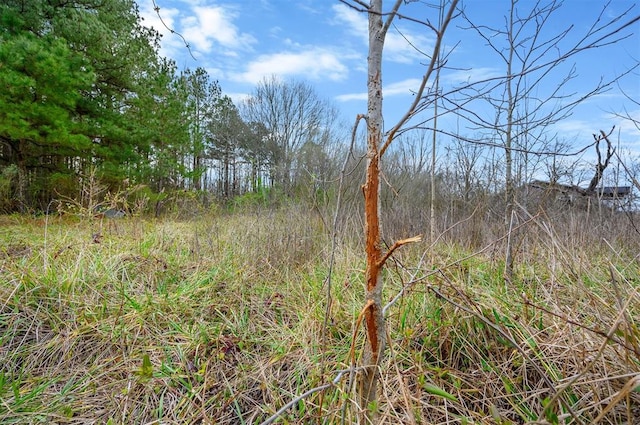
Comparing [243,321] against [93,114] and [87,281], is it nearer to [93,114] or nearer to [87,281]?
[87,281]

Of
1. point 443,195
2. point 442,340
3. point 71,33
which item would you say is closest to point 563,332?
point 442,340

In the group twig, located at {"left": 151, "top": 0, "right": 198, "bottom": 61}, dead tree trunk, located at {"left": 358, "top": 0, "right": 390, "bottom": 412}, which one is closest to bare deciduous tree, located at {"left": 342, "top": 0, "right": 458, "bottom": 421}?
dead tree trunk, located at {"left": 358, "top": 0, "right": 390, "bottom": 412}

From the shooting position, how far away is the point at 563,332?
1.32 m

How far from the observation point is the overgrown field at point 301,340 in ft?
3.92

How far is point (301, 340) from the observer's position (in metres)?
1.78

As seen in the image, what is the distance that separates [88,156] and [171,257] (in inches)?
290

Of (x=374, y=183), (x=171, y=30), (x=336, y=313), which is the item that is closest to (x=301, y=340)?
(x=336, y=313)

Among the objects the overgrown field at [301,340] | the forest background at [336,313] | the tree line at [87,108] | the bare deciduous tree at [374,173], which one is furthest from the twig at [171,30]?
the tree line at [87,108]

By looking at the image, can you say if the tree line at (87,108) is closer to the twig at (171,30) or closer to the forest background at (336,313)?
the forest background at (336,313)

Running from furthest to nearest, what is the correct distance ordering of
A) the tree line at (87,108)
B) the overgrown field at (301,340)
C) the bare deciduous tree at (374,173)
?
the tree line at (87,108), the overgrown field at (301,340), the bare deciduous tree at (374,173)

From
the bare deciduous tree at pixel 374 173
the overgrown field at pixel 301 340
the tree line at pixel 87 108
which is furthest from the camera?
the tree line at pixel 87 108

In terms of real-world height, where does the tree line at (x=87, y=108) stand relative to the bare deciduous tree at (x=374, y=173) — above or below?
above

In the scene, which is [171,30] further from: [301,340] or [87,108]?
[87,108]

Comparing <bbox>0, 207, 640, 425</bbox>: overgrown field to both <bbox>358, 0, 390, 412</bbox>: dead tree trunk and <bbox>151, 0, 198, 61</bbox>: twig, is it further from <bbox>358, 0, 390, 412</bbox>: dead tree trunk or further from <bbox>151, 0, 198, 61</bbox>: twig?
<bbox>151, 0, 198, 61</bbox>: twig
